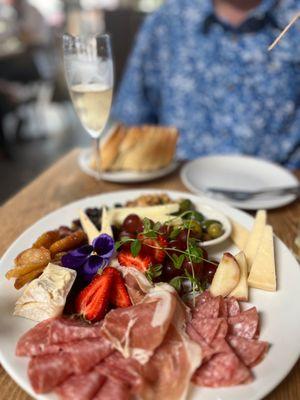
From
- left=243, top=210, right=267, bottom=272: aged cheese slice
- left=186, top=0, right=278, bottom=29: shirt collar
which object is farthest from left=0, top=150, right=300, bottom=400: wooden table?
left=186, top=0, right=278, bottom=29: shirt collar

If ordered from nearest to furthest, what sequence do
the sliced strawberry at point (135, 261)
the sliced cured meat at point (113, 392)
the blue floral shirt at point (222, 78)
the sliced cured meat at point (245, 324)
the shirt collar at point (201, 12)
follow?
the sliced cured meat at point (113, 392)
the sliced cured meat at point (245, 324)
the sliced strawberry at point (135, 261)
the blue floral shirt at point (222, 78)
the shirt collar at point (201, 12)

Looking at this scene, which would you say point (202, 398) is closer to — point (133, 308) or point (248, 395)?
point (248, 395)

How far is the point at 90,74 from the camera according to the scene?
108 centimetres

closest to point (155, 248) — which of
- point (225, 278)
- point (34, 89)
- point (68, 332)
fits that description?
point (225, 278)

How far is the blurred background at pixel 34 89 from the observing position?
3.10 m

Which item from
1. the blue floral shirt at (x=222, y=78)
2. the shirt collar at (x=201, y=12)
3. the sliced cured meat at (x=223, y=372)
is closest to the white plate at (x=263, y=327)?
the sliced cured meat at (x=223, y=372)

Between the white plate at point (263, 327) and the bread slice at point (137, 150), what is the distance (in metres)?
0.48

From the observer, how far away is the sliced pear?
0.71 m

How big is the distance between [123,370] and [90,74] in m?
0.84

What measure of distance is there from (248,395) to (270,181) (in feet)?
3.20

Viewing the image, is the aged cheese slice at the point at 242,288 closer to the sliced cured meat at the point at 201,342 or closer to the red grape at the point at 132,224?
the sliced cured meat at the point at 201,342

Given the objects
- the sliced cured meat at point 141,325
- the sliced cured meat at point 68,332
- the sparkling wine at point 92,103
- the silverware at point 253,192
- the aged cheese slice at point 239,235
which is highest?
the sparkling wine at point 92,103

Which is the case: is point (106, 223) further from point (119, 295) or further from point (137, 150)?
point (137, 150)

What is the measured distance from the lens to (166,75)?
6.75 feet
